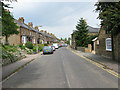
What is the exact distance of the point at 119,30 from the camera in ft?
35.0

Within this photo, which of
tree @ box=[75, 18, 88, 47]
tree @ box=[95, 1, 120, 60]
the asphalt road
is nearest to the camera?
the asphalt road

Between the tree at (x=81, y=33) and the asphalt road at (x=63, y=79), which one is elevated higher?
the tree at (x=81, y=33)

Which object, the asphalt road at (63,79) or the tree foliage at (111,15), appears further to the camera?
the tree foliage at (111,15)

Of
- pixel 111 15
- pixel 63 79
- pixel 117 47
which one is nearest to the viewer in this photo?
pixel 63 79

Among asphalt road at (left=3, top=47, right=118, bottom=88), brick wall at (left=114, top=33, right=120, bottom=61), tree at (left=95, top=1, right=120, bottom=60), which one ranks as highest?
tree at (left=95, top=1, right=120, bottom=60)

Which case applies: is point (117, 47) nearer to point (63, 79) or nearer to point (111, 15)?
point (111, 15)

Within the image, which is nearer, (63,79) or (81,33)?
(63,79)

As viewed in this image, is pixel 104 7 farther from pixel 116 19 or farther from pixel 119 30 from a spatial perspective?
pixel 119 30

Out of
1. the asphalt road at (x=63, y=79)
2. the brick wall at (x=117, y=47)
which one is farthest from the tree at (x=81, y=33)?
the asphalt road at (x=63, y=79)

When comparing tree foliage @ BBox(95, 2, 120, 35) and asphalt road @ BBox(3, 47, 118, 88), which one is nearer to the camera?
asphalt road @ BBox(3, 47, 118, 88)

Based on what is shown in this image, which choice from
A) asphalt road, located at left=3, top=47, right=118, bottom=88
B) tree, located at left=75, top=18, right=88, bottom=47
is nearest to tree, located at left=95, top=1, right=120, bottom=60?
asphalt road, located at left=3, top=47, right=118, bottom=88

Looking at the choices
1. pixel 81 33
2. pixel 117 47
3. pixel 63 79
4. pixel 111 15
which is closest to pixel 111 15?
pixel 111 15

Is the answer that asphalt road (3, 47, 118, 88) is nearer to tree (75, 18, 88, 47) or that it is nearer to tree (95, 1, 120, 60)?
tree (95, 1, 120, 60)

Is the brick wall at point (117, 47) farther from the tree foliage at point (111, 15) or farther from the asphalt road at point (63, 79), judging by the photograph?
the asphalt road at point (63, 79)
